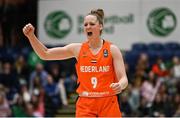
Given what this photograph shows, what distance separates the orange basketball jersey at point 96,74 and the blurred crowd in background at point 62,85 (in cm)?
912

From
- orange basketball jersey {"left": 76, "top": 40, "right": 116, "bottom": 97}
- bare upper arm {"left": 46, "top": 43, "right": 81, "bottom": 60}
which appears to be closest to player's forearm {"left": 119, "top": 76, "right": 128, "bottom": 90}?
orange basketball jersey {"left": 76, "top": 40, "right": 116, "bottom": 97}

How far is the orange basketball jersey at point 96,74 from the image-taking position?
5.80m

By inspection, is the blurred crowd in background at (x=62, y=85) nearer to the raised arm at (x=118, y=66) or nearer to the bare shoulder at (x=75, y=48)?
the bare shoulder at (x=75, y=48)

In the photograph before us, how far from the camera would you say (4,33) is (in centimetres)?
2052

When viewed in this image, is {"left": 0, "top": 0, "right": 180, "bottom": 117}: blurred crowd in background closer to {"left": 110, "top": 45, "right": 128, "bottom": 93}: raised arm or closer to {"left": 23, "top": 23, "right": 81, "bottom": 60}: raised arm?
{"left": 23, "top": 23, "right": 81, "bottom": 60}: raised arm

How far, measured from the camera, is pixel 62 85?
53.8 ft

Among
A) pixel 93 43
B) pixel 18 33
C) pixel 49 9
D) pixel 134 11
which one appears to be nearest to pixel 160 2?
pixel 134 11

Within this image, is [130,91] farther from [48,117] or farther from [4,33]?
[4,33]

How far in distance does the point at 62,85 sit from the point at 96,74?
10.6 meters

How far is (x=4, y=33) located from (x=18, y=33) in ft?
1.82

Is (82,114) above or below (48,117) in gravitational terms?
above

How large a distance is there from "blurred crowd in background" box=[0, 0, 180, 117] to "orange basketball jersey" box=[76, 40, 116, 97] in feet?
29.9

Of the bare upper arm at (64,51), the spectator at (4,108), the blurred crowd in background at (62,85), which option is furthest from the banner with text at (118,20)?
the bare upper arm at (64,51)

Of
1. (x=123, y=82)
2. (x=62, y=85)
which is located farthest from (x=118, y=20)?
(x=123, y=82)
